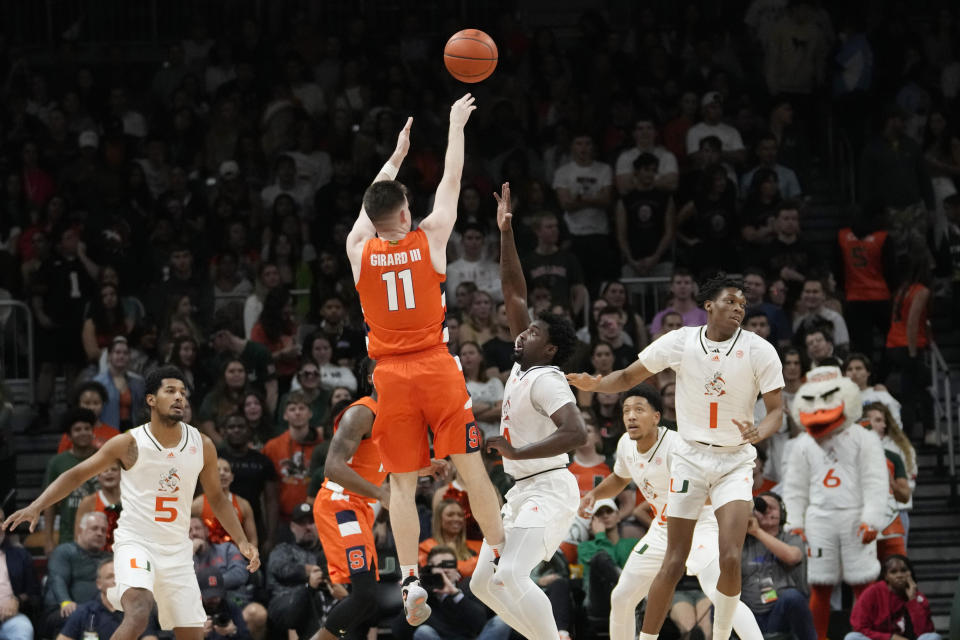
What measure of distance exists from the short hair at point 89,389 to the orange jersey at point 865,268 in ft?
27.1

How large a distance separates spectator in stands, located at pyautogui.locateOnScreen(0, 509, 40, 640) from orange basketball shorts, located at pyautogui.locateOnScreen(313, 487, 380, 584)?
11.4ft

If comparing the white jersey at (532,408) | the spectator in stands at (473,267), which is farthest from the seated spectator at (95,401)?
the white jersey at (532,408)

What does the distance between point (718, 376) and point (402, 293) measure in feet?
7.58

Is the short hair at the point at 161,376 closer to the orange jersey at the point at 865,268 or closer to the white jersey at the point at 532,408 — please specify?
the white jersey at the point at 532,408

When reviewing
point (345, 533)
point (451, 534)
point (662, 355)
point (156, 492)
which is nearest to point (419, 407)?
point (345, 533)

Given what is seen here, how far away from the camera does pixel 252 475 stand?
14.7 m

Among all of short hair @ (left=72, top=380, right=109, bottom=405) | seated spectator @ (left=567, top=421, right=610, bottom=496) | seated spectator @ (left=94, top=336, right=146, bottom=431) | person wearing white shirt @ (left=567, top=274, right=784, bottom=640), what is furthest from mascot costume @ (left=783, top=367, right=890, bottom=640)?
short hair @ (left=72, top=380, right=109, bottom=405)

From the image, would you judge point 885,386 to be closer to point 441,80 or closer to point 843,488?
point 843,488

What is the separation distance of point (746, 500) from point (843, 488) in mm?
4032

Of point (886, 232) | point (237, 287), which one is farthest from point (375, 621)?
point (886, 232)

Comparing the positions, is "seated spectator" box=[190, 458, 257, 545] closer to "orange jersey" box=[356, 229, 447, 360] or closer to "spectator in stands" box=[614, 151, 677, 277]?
"orange jersey" box=[356, 229, 447, 360]

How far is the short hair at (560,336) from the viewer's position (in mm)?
10469

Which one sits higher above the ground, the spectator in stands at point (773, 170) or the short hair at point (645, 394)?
the spectator in stands at point (773, 170)

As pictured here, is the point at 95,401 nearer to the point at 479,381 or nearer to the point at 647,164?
the point at 479,381
